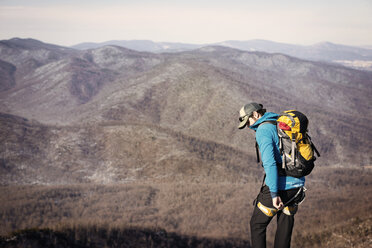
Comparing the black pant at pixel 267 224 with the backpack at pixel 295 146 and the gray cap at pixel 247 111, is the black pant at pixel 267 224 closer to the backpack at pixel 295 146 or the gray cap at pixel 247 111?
the backpack at pixel 295 146

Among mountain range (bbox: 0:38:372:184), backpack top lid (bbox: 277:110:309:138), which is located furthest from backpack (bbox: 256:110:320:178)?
mountain range (bbox: 0:38:372:184)

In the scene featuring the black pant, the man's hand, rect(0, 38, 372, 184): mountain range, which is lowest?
rect(0, 38, 372, 184): mountain range

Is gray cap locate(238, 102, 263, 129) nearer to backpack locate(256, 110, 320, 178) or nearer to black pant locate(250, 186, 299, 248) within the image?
backpack locate(256, 110, 320, 178)

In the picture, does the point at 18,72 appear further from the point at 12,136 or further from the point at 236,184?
the point at 236,184

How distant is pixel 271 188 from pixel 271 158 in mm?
401

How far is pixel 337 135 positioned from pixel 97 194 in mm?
35092

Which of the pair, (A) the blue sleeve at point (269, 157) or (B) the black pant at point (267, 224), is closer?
(A) the blue sleeve at point (269, 157)

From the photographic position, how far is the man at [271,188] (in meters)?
3.10

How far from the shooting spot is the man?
10.2ft

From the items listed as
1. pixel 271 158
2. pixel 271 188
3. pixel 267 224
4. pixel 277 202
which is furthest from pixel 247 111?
pixel 267 224

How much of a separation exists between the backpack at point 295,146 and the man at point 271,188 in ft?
0.28

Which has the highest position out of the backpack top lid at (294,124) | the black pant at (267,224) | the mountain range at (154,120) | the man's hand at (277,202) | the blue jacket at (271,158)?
the backpack top lid at (294,124)

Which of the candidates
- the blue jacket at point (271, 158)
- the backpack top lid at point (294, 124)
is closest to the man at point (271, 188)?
the blue jacket at point (271, 158)

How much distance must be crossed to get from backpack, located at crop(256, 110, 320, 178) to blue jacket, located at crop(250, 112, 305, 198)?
8 centimetres
